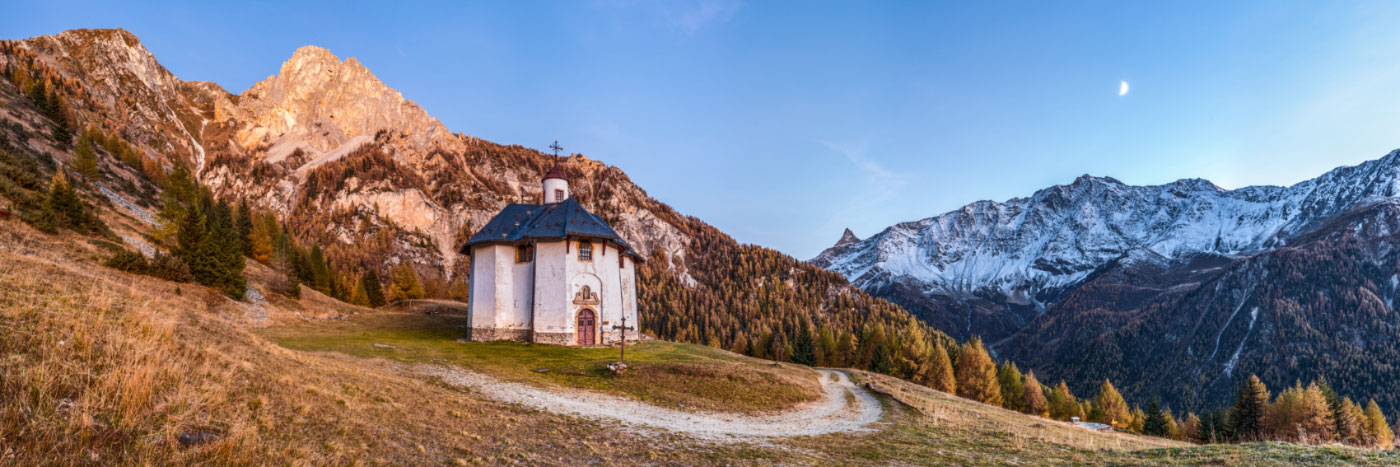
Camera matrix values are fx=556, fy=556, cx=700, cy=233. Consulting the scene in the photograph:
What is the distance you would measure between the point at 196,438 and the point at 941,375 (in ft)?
232

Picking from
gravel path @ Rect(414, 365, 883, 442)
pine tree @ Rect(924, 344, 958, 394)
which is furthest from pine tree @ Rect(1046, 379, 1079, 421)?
gravel path @ Rect(414, 365, 883, 442)

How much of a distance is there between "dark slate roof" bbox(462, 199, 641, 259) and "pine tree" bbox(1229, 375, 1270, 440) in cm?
6586

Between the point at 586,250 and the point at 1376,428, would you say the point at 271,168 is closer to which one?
the point at 586,250

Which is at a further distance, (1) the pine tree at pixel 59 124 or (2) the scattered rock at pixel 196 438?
(1) the pine tree at pixel 59 124

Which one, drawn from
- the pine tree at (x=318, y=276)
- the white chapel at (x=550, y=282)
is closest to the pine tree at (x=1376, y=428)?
the white chapel at (x=550, y=282)

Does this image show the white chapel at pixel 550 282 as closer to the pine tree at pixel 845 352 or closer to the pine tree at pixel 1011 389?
the pine tree at pixel 845 352

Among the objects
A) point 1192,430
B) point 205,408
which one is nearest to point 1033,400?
point 1192,430

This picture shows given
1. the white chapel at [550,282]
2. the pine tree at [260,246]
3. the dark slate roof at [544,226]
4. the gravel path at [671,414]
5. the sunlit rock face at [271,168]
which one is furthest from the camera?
the sunlit rock face at [271,168]

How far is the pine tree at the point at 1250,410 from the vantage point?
57000 millimetres

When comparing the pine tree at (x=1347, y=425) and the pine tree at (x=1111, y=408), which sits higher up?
the pine tree at (x=1347, y=425)

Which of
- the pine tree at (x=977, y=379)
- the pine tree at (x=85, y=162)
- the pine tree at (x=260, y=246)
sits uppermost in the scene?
the pine tree at (x=85, y=162)

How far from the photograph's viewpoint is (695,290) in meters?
156

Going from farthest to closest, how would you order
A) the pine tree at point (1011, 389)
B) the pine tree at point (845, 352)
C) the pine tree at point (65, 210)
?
the pine tree at point (845, 352)
the pine tree at point (1011, 389)
the pine tree at point (65, 210)

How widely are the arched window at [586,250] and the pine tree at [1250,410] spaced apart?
6734 cm
